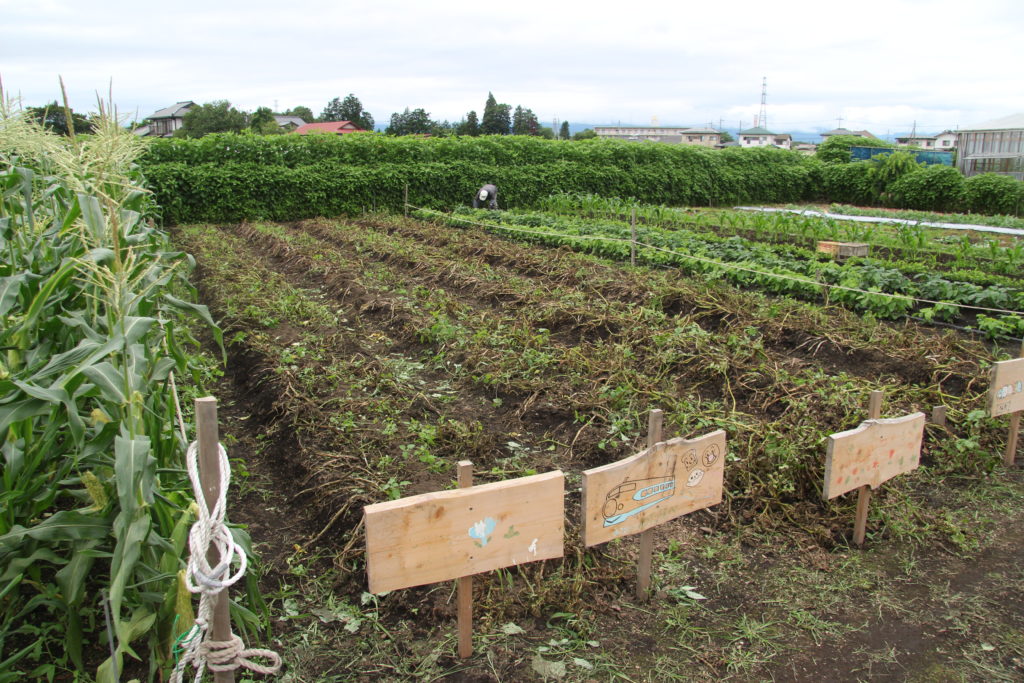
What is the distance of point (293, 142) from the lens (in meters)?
21.1

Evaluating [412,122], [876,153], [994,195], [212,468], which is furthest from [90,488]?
[412,122]

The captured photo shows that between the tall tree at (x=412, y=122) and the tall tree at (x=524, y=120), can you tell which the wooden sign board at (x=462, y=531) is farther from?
the tall tree at (x=524, y=120)

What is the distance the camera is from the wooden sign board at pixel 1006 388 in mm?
4644

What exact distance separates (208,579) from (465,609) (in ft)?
4.34

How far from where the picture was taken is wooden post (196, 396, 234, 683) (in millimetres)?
2107

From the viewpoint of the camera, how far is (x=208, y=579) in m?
2.02

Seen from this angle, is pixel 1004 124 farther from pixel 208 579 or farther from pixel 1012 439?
pixel 208 579

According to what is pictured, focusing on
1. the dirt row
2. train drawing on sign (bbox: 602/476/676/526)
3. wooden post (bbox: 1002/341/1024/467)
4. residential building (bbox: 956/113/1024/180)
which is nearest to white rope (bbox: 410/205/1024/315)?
the dirt row

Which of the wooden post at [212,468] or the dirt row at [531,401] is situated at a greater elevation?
the wooden post at [212,468]

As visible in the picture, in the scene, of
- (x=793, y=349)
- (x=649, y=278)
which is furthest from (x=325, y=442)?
(x=649, y=278)

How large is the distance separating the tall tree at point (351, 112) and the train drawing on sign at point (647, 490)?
310ft

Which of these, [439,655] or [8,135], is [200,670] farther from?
[8,135]

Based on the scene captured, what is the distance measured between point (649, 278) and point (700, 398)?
4.24 metres

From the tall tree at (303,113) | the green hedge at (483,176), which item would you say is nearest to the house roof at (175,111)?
the tall tree at (303,113)
